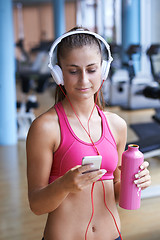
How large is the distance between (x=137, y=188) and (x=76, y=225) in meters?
0.24

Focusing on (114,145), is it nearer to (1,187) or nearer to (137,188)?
(137,188)

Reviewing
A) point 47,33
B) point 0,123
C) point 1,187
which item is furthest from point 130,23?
point 47,33

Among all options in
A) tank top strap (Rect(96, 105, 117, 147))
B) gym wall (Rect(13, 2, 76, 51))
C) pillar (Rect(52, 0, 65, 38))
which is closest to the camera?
tank top strap (Rect(96, 105, 117, 147))

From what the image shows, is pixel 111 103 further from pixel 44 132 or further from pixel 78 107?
pixel 44 132

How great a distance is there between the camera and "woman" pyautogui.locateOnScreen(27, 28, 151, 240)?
958 mm

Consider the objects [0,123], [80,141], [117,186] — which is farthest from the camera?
[0,123]

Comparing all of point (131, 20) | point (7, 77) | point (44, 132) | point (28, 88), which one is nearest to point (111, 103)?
point (28, 88)

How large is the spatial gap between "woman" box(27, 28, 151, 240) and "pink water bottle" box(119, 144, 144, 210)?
0.02 metres

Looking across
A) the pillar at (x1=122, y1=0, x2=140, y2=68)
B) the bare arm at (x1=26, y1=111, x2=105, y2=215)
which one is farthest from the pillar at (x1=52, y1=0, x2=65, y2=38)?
the bare arm at (x1=26, y1=111, x2=105, y2=215)

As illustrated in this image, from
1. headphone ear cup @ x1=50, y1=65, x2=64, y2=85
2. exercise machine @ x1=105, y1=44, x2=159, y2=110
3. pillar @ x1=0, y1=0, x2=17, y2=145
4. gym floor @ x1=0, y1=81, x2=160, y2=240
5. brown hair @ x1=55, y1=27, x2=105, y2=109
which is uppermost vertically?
brown hair @ x1=55, y1=27, x2=105, y2=109

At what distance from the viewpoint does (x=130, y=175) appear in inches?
38.5

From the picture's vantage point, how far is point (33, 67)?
387 inches

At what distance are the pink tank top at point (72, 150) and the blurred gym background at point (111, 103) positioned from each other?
1.51ft

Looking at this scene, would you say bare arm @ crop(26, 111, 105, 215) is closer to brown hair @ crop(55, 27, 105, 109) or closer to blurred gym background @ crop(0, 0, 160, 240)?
brown hair @ crop(55, 27, 105, 109)
